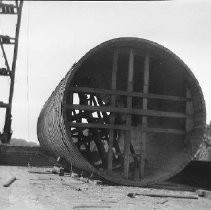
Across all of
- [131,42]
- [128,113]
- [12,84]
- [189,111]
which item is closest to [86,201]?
[128,113]

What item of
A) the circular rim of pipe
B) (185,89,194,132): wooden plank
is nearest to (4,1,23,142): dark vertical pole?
the circular rim of pipe

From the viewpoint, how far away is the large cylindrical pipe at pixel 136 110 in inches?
308

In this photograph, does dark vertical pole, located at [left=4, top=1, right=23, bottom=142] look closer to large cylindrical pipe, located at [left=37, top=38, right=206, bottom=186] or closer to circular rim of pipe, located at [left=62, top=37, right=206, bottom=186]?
large cylindrical pipe, located at [left=37, top=38, right=206, bottom=186]

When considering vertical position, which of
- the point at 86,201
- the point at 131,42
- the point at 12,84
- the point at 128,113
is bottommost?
the point at 86,201

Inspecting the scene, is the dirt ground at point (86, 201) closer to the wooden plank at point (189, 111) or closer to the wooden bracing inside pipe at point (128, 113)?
the wooden bracing inside pipe at point (128, 113)

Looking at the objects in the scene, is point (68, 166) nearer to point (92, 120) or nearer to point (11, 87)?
point (92, 120)

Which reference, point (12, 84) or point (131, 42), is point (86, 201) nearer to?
point (131, 42)

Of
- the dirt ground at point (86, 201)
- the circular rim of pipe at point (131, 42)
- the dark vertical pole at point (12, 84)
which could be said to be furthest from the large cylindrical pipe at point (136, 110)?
the dark vertical pole at point (12, 84)

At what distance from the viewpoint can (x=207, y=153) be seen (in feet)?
79.5

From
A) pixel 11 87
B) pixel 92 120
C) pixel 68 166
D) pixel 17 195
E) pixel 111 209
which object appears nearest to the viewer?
pixel 111 209

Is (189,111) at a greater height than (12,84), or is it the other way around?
(12,84)

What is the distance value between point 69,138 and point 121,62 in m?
3.38

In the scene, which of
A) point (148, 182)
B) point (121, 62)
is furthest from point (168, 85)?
point (148, 182)

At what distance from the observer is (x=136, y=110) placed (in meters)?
8.28
